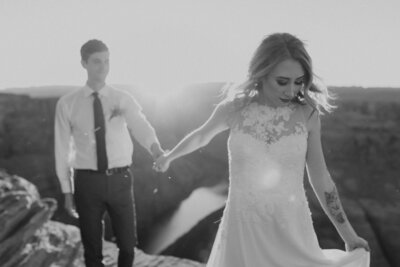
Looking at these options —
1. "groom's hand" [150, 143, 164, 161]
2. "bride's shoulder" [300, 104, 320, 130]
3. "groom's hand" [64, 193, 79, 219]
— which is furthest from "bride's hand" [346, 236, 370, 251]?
"groom's hand" [64, 193, 79, 219]

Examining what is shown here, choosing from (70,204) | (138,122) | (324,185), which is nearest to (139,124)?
(138,122)

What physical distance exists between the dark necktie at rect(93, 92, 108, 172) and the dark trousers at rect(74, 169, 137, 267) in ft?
0.34

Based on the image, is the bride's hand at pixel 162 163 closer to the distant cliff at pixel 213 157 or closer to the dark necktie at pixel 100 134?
the dark necktie at pixel 100 134

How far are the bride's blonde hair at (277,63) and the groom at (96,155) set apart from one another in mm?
1878

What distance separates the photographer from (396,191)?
49.8m

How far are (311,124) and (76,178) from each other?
7.95 feet

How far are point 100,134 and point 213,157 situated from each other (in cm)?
4710

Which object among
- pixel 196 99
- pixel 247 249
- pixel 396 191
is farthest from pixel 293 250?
pixel 396 191

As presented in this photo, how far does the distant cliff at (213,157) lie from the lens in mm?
42375

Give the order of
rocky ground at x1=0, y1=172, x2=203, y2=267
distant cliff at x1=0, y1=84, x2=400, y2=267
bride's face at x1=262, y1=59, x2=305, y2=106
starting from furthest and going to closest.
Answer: distant cliff at x1=0, y1=84, x2=400, y2=267 → rocky ground at x1=0, y1=172, x2=203, y2=267 → bride's face at x1=262, y1=59, x2=305, y2=106

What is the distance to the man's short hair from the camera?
4426 mm

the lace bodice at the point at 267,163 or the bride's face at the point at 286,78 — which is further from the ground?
the bride's face at the point at 286,78

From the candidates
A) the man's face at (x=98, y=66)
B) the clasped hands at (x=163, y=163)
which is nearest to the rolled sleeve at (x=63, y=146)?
the man's face at (x=98, y=66)

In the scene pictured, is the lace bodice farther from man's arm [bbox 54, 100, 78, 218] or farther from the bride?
man's arm [bbox 54, 100, 78, 218]
